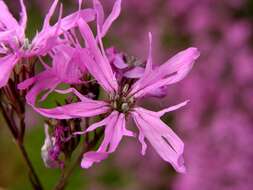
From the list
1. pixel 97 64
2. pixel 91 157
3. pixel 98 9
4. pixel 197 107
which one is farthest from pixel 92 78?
pixel 197 107

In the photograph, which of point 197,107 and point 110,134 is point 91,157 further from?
point 197,107

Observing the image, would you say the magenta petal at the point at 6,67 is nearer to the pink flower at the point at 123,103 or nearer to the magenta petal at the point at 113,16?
the pink flower at the point at 123,103

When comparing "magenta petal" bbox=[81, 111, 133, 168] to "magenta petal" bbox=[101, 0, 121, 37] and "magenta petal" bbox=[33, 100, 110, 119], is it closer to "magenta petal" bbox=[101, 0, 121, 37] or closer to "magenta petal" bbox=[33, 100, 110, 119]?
"magenta petal" bbox=[33, 100, 110, 119]

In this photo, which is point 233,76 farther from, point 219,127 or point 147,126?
point 147,126

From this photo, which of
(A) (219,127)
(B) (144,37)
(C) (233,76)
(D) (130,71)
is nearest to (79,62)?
(D) (130,71)

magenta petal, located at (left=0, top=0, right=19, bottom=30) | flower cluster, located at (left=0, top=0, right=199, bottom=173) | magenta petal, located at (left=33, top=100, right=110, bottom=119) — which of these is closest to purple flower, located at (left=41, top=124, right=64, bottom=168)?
flower cluster, located at (left=0, top=0, right=199, bottom=173)
